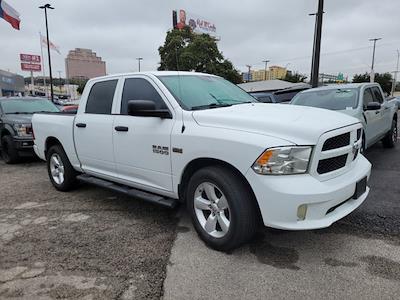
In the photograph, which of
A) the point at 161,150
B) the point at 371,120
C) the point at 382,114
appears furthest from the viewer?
the point at 382,114

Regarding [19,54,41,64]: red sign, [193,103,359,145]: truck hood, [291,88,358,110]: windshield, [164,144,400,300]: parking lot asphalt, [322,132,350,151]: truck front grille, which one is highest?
[19,54,41,64]: red sign

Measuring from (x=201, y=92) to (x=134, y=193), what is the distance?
4.85 feet

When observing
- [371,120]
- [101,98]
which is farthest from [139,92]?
[371,120]

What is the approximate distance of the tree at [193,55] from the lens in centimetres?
3538

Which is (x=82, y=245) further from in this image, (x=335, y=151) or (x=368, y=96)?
(x=368, y=96)

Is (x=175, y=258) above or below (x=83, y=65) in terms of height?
below

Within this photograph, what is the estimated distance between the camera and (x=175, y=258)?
10.9 feet

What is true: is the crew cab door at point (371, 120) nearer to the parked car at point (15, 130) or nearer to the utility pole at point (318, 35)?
the utility pole at point (318, 35)

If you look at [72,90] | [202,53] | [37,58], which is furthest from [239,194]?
[72,90]

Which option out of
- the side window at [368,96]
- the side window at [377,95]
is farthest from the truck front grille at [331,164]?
the side window at [377,95]

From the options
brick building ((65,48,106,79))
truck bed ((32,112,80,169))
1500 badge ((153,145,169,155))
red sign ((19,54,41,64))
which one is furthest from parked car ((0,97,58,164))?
brick building ((65,48,106,79))

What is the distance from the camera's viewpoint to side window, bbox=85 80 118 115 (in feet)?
15.2

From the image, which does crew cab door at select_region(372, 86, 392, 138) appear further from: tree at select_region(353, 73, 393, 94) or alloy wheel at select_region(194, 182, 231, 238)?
tree at select_region(353, 73, 393, 94)

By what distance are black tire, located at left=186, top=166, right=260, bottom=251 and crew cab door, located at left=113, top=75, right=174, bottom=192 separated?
2.07 ft
